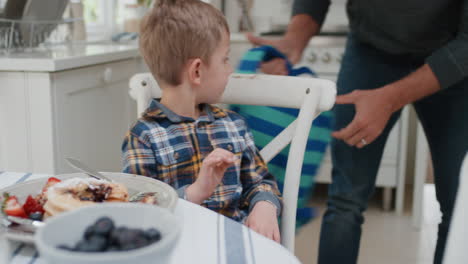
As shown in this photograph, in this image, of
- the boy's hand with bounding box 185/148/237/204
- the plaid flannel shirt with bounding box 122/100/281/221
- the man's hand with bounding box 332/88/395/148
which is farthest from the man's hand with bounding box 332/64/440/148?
the boy's hand with bounding box 185/148/237/204

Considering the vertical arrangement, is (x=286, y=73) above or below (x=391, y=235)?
above

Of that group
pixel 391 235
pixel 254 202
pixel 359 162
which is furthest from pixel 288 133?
pixel 391 235

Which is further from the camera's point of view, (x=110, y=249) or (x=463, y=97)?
(x=463, y=97)

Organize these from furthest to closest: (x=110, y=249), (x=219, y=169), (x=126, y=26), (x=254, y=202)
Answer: (x=126, y=26) → (x=254, y=202) → (x=219, y=169) → (x=110, y=249)

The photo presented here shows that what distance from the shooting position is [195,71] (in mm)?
1127

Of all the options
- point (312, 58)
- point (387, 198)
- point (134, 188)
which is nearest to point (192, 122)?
point (134, 188)

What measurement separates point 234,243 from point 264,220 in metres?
0.38

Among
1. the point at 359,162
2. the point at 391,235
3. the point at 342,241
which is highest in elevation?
the point at 359,162

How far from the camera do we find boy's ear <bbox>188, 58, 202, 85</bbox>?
1117mm

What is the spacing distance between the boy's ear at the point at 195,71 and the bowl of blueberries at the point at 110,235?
701 millimetres

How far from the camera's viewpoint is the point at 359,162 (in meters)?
1.49

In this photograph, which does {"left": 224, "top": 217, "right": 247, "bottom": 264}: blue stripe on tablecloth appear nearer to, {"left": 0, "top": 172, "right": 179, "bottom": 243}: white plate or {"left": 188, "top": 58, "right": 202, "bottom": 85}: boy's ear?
{"left": 0, "top": 172, "right": 179, "bottom": 243}: white plate

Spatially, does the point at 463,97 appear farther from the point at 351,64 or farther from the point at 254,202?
the point at 254,202

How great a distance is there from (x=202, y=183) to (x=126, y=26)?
2134mm
